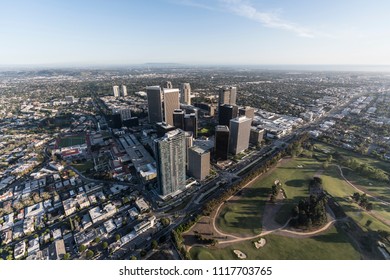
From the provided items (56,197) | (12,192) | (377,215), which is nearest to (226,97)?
(377,215)

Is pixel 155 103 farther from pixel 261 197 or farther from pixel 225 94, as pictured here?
pixel 261 197

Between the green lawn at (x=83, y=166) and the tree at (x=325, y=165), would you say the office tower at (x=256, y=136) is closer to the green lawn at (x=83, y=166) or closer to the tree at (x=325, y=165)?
the tree at (x=325, y=165)

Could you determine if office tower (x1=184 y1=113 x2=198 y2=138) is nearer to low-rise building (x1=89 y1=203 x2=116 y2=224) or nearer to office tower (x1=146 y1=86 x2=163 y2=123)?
office tower (x1=146 y1=86 x2=163 y2=123)

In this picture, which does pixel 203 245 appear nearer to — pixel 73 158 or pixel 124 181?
pixel 124 181

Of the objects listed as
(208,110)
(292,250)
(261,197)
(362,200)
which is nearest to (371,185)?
(362,200)

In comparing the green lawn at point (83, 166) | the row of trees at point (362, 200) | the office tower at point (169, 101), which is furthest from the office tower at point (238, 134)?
the green lawn at point (83, 166)
